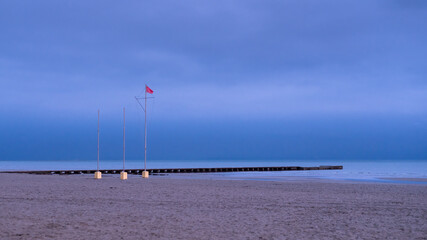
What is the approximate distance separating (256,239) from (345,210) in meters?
6.53

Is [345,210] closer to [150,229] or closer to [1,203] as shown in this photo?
[150,229]

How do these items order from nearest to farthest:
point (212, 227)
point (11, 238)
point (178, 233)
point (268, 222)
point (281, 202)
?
point (11, 238) → point (178, 233) → point (212, 227) → point (268, 222) → point (281, 202)

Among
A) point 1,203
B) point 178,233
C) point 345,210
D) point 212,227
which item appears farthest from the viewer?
point 1,203

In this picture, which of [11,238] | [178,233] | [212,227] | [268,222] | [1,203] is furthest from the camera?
[1,203]

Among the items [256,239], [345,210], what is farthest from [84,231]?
[345,210]

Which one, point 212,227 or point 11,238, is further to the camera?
point 212,227

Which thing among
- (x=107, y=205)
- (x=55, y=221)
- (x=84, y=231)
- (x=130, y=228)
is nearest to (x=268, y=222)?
(x=130, y=228)

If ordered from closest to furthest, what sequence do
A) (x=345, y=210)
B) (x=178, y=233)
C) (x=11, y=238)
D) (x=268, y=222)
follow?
(x=11, y=238) < (x=178, y=233) < (x=268, y=222) < (x=345, y=210)

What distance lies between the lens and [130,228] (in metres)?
10.5

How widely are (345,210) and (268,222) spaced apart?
4202 mm

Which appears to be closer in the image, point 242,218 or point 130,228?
point 130,228

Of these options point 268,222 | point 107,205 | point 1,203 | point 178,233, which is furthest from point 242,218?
point 1,203

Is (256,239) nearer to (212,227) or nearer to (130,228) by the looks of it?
(212,227)

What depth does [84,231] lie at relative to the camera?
1003 centimetres
